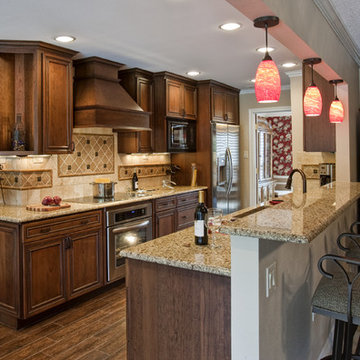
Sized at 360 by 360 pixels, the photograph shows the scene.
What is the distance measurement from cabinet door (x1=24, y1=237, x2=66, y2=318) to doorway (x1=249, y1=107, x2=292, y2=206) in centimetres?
379

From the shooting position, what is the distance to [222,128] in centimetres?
585

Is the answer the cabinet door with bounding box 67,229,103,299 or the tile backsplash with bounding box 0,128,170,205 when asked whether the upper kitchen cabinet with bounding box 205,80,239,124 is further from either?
the cabinet door with bounding box 67,229,103,299

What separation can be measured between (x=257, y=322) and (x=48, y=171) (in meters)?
3.05

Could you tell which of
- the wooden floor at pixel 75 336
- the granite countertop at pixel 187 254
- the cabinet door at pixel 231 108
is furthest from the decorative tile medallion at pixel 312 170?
the granite countertop at pixel 187 254

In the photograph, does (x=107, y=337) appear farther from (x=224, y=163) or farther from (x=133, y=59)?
(x=224, y=163)

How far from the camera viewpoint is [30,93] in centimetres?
361

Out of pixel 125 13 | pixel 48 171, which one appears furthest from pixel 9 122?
pixel 125 13

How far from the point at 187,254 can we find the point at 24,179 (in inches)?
96.0

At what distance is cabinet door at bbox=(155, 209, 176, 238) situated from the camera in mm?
4617

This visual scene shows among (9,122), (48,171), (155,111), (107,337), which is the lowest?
(107,337)

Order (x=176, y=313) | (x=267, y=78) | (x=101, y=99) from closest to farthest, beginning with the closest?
(x=176, y=313), (x=267, y=78), (x=101, y=99)

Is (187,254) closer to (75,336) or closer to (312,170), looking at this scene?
(75,336)

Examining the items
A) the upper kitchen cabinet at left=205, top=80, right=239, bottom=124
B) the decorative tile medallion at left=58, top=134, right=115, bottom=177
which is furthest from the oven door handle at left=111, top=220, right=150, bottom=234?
the upper kitchen cabinet at left=205, top=80, right=239, bottom=124

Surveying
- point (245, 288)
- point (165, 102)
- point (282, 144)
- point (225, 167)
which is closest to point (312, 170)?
point (225, 167)
